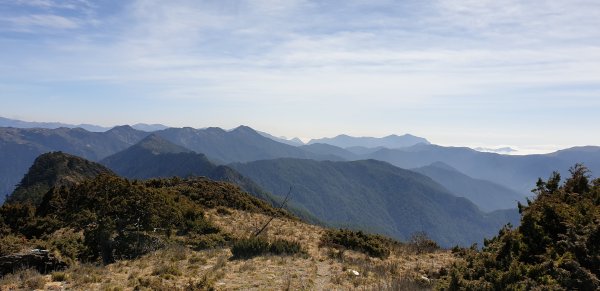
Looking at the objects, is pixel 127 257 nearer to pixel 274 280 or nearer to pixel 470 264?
pixel 274 280

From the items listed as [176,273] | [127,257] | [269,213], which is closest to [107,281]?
[176,273]

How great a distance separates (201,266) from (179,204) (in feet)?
33.8

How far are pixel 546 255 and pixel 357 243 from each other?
12549mm

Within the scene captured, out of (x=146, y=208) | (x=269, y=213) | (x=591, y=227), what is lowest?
(x=269, y=213)

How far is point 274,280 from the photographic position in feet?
46.8

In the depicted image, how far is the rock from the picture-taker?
1568 cm

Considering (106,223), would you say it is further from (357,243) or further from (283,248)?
(357,243)

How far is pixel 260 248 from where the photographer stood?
62.6 feet

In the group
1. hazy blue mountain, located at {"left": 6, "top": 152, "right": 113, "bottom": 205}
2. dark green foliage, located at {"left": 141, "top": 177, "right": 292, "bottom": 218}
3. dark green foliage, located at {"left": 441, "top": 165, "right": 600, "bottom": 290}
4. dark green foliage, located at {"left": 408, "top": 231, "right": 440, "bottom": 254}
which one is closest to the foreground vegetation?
dark green foliage, located at {"left": 408, "top": 231, "right": 440, "bottom": 254}

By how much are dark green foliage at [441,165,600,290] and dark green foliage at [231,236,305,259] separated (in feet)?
27.9

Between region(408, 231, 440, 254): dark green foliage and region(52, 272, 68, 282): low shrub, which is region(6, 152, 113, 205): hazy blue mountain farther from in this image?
region(52, 272, 68, 282): low shrub

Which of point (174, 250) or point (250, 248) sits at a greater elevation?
point (250, 248)

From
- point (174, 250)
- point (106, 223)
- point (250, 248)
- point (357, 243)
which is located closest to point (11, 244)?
point (106, 223)

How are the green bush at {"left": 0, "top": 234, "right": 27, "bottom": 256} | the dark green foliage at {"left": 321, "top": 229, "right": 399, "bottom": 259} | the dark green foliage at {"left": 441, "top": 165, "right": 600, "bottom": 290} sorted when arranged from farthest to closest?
the dark green foliage at {"left": 321, "top": 229, "right": 399, "bottom": 259} < the green bush at {"left": 0, "top": 234, "right": 27, "bottom": 256} < the dark green foliage at {"left": 441, "top": 165, "right": 600, "bottom": 290}
